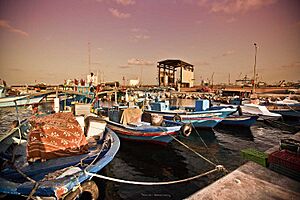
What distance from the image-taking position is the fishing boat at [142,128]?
428 inches

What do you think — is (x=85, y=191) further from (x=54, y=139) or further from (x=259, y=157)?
(x=259, y=157)

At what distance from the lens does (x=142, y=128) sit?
11312 mm

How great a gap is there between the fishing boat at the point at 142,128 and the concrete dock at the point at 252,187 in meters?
6.95

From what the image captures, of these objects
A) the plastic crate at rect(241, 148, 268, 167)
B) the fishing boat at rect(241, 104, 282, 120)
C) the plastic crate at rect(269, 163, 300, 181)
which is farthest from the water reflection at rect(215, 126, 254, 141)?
the plastic crate at rect(269, 163, 300, 181)

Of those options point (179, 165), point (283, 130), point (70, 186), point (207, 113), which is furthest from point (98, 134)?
point (283, 130)

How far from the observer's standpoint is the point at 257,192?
3229mm

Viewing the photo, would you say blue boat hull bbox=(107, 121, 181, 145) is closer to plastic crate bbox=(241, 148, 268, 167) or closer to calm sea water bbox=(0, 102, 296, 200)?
calm sea water bbox=(0, 102, 296, 200)

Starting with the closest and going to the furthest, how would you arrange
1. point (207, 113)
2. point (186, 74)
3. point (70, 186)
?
point (70, 186)
point (207, 113)
point (186, 74)

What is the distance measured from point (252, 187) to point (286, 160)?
1409 mm

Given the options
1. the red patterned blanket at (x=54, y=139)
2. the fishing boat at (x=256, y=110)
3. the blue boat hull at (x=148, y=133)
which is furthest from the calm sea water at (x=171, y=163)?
the red patterned blanket at (x=54, y=139)

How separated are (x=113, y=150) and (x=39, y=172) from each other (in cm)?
243

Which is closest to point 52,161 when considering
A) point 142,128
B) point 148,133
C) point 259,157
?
point 148,133

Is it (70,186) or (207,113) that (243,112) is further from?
(70,186)

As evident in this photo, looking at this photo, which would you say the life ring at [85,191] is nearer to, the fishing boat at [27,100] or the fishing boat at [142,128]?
the fishing boat at [27,100]
